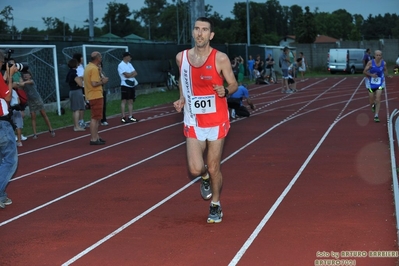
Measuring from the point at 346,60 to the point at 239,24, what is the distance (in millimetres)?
28485

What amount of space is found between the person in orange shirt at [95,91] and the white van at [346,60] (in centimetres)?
3916

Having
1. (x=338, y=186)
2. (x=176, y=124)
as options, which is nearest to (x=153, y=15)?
(x=176, y=124)

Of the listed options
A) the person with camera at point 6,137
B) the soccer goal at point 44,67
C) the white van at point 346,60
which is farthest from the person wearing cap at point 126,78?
the white van at point 346,60

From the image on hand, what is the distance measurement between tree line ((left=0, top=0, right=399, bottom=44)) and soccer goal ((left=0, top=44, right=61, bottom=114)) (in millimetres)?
30555

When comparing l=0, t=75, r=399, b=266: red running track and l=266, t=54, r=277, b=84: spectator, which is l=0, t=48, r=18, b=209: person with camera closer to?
l=0, t=75, r=399, b=266: red running track

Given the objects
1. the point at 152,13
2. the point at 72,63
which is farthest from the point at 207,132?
the point at 152,13

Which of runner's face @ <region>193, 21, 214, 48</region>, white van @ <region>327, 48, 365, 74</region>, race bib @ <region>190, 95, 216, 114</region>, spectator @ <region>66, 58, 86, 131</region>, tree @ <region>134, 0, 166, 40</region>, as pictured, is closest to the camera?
runner's face @ <region>193, 21, 214, 48</region>

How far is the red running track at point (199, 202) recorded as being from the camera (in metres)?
6.67

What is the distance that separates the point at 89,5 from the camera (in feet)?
125

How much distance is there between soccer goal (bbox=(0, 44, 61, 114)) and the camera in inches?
840

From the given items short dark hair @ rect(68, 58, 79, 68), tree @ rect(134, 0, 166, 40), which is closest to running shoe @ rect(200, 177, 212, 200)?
short dark hair @ rect(68, 58, 79, 68)

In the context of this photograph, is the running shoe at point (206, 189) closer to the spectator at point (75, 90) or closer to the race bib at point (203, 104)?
the race bib at point (203, 104)

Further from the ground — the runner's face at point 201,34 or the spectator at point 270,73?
the runner's face at point 201,34

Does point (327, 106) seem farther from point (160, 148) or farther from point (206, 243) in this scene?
point (206, 243)
